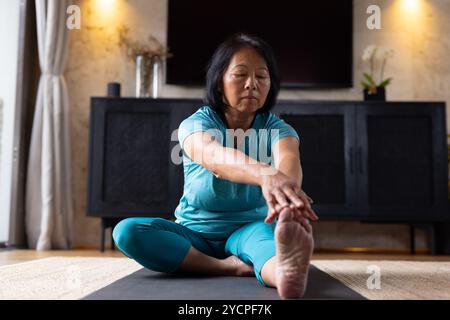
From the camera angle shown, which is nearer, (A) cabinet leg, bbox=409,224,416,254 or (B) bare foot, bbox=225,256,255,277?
(B) bare foot, bbox=225,256,255,277

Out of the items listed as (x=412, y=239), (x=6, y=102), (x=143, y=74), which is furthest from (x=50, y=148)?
(x=412, y=239)

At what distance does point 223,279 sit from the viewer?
1453mm

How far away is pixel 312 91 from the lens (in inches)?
143

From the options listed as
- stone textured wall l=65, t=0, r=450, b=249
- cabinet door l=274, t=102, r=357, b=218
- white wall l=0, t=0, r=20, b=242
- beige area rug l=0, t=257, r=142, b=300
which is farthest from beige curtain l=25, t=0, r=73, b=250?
cabinet door l=274, t=102, r=357, b=218

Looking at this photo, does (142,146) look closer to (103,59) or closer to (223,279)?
(103,59)

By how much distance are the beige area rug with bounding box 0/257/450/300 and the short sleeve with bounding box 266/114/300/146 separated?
1.43ft

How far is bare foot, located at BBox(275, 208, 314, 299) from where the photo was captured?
1.03 metres

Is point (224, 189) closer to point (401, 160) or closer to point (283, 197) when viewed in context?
point (283, 197)

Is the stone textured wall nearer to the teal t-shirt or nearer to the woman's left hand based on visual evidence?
the teal t-shirt

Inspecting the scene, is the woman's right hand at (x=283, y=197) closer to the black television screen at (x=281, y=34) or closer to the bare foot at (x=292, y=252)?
the bare foot at (x=292, y=252)

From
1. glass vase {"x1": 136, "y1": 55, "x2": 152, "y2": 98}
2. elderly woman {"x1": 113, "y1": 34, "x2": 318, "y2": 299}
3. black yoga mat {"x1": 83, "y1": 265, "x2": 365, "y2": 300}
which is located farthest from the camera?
glass vase {"x1": 136, "y1": 55, "x2": 152, "y2": 98}

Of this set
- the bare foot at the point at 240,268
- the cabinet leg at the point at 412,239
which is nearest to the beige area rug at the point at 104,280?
the bare foot at the point at 240,268

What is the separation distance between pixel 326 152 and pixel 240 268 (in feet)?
5.87

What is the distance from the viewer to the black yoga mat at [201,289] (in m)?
1.14
